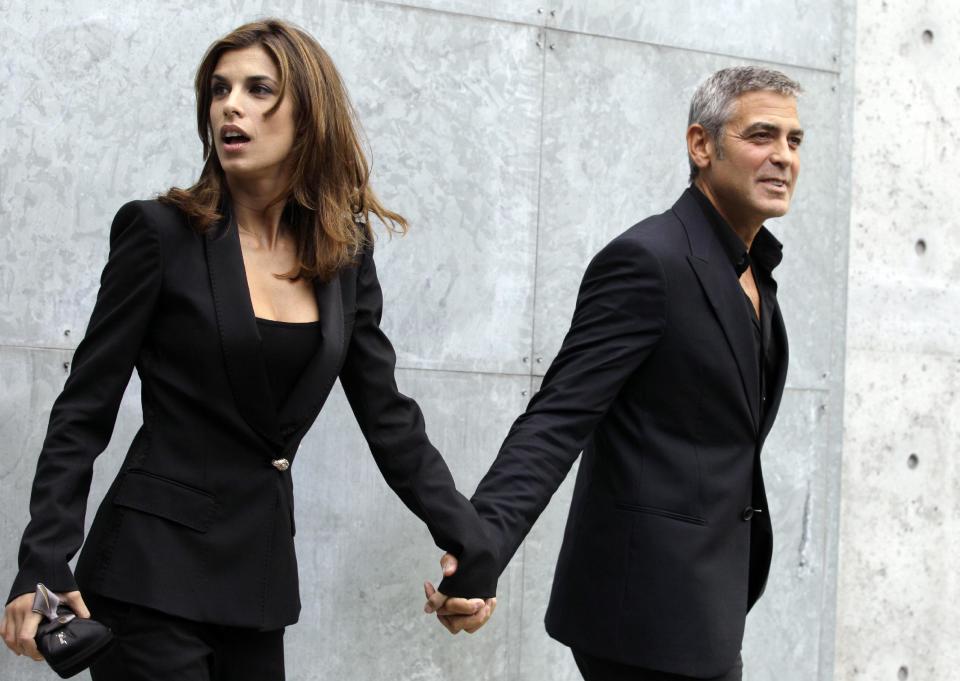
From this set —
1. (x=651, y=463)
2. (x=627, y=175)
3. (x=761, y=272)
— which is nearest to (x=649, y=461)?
(x=651, y=463)

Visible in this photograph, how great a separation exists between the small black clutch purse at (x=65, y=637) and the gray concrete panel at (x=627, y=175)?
2433 mm

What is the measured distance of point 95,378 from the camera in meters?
2.58

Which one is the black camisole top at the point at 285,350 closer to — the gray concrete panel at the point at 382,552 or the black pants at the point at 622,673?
the black pants at the point at 622,673

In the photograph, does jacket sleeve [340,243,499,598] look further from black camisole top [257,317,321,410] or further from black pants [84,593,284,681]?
black pants [84,593,284,681]

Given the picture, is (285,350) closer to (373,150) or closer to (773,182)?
(773,182)

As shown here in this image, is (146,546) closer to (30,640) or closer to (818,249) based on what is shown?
(30,640)

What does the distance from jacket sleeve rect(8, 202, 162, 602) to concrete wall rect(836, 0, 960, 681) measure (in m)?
3.42

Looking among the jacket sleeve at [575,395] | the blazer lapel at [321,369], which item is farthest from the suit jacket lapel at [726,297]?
the blazer lapel at [321,369]

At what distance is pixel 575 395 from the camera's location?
2.99m

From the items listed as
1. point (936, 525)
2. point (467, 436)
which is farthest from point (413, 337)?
point (936, 525)

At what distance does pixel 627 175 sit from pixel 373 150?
941 mm

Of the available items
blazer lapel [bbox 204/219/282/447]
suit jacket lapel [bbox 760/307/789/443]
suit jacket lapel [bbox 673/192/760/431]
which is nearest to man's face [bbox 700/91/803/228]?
suit jacket lapel [bbox 673/192/760/431]

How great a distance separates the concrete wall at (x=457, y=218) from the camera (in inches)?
157

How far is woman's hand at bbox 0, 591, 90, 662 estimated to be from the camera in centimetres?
242
